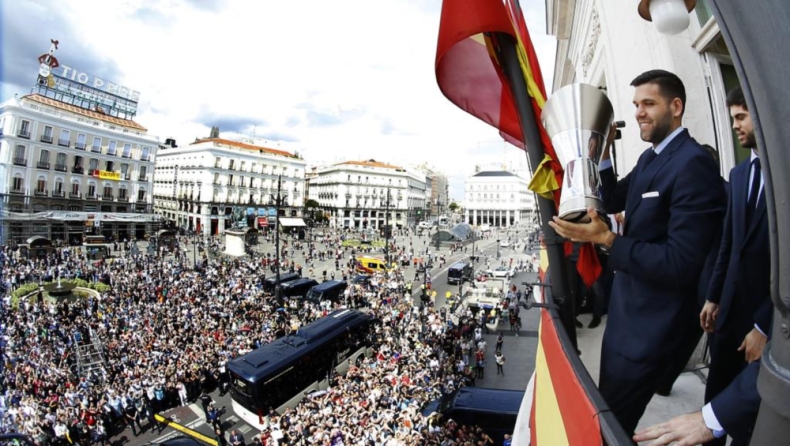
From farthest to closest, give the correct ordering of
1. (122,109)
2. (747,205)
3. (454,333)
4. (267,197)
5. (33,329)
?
(267,197), (122,109), (454,333), (33,329), (747,205)

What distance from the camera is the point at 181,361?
14.0m

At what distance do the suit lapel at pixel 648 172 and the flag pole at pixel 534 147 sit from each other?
1.27 ft

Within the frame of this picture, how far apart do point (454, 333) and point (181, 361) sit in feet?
36.8

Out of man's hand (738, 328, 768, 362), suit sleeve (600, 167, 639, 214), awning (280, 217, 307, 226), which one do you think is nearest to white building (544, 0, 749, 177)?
suit sleeve (600, 167, 639, 214)

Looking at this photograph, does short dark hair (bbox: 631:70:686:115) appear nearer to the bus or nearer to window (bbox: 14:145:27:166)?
the bus

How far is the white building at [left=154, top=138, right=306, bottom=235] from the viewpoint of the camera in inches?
2383

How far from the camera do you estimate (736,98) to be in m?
1.66

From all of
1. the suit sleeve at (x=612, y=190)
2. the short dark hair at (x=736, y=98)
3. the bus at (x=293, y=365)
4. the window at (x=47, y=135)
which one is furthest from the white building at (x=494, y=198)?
the short dark hair at (x=736, y=98)

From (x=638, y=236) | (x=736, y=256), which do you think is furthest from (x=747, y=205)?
(x=638, y=236)

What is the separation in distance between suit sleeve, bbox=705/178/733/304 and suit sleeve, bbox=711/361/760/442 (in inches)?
23.2

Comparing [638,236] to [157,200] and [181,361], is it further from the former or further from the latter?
[157,200]

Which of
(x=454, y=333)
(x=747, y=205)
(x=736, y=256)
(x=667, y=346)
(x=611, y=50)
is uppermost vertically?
(x=611, y=50)

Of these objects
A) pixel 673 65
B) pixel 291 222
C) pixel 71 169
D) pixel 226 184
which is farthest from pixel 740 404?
pixel 226 184

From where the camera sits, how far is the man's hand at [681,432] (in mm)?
1365
